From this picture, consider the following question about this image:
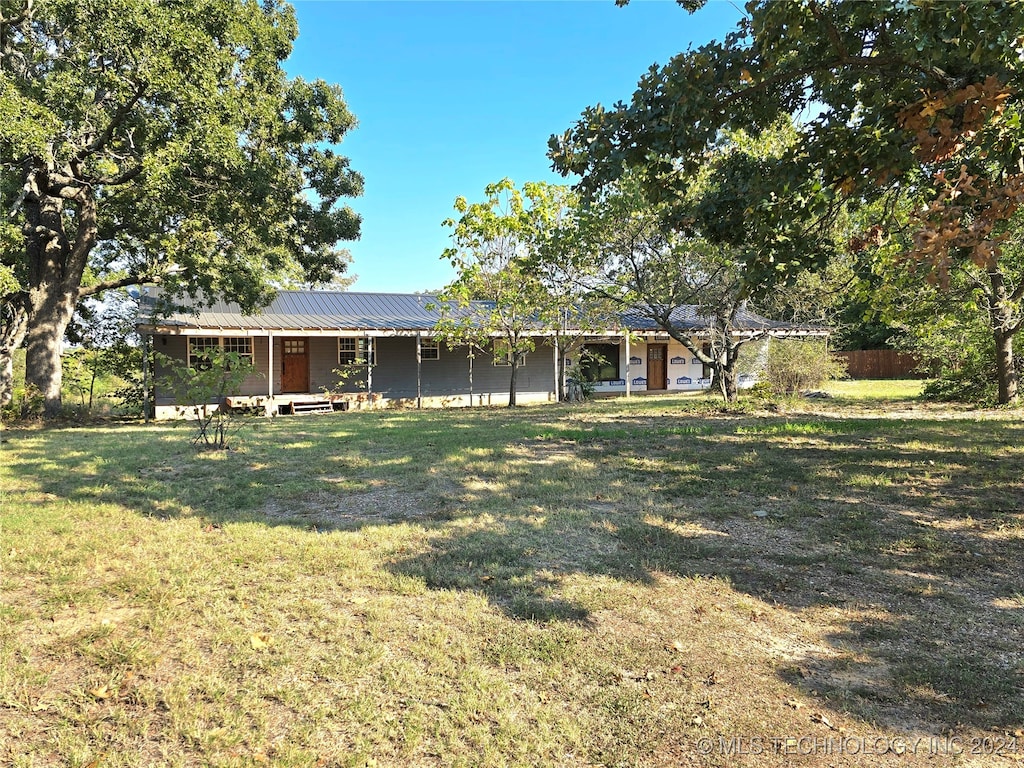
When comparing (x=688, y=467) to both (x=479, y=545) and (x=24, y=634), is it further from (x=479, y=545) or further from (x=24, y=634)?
(x=24, y=634)

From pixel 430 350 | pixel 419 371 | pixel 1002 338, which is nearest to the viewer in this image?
pixel 1002 338

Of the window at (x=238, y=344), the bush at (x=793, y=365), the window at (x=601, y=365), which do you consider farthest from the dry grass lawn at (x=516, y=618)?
the window at (x=601, y=365)

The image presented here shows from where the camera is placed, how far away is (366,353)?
20.0 meters

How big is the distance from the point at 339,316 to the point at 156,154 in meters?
9.05

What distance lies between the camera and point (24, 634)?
3070 millimetres

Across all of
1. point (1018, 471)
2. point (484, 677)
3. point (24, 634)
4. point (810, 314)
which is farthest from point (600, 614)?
point (810, 314)

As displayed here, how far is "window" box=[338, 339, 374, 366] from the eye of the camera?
19562 mm

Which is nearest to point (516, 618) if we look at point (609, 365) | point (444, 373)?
point (444, 373)

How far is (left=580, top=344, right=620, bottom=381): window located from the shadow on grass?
515 inches

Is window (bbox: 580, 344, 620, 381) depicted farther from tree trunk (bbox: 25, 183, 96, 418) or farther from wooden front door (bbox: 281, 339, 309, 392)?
tree trunk (bbox: 25, 183, 96, 418)

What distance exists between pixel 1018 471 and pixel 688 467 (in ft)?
12.1

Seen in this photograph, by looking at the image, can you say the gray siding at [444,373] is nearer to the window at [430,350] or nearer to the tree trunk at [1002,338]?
the window at [430,350]

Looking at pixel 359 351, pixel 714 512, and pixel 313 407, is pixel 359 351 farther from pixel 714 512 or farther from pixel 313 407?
pixel 714 512

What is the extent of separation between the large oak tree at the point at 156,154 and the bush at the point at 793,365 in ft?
41.4
